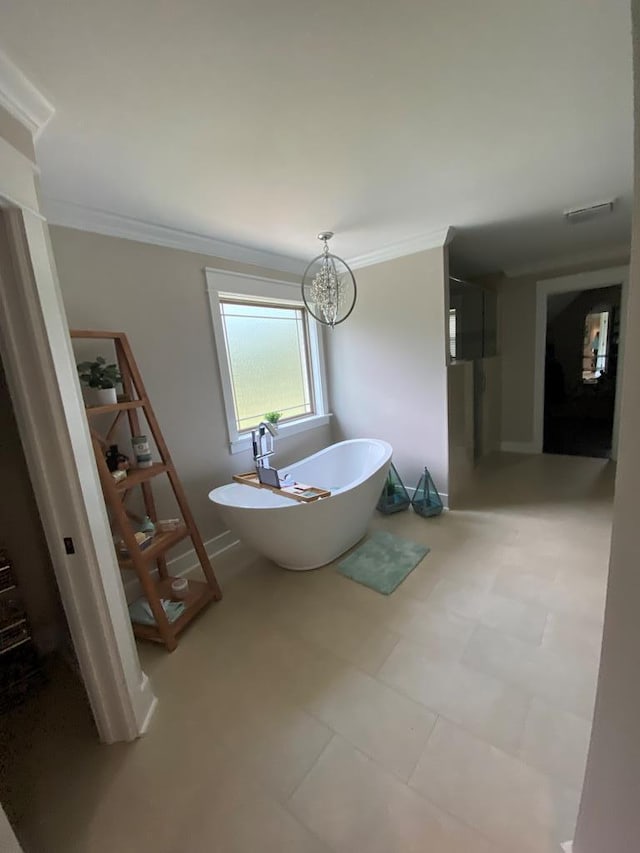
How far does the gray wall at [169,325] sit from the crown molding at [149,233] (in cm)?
4

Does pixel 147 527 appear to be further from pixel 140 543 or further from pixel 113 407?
pixel 113 407

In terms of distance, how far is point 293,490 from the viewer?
2.30 m

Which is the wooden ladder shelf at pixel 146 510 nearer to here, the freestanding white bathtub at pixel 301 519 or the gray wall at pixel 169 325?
the gray wall at pixel 169 325

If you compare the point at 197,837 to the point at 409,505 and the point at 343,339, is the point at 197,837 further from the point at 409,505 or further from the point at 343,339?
the point at 343,339

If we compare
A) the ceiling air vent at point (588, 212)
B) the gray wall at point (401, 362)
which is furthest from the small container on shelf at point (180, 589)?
the ceiling air vent at point (588, 212)

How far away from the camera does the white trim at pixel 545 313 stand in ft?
12.2

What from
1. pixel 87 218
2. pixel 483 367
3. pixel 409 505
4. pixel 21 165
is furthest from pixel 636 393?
pixel 483 367

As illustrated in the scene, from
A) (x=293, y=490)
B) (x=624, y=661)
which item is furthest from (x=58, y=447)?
(x=624, y=661)

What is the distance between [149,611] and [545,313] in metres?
5.09

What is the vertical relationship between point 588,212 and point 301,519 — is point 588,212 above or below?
above

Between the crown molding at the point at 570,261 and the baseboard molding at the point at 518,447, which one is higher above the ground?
the crown molding at the point at 570,261

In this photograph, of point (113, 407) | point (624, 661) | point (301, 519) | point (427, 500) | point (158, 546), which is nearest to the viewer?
point (624, 661)

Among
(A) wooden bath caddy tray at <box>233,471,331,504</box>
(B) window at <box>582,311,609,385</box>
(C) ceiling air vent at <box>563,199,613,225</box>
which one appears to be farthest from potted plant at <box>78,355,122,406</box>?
(B) window at <box>582,311,609,385</box>

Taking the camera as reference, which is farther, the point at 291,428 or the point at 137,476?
the point at 291,428
